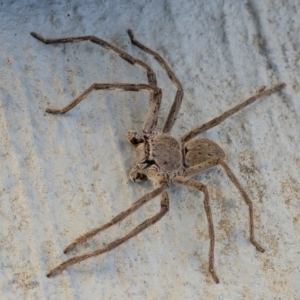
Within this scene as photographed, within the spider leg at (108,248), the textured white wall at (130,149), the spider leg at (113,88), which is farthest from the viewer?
the spider leg at (113,88)

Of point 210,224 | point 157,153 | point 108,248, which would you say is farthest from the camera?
point 157,153

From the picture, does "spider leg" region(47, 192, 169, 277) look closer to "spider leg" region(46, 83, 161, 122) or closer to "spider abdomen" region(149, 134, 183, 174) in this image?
"spider abdomen" region(149, 134, 183, 174)

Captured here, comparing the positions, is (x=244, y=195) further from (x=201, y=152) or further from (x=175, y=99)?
(x=175, y=99)

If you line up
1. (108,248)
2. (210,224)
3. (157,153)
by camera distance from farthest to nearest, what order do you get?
1. (157,153)
2. (210,224)
3. (108,248)

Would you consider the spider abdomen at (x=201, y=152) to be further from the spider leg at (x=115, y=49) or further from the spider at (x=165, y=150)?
the spider leg at (x=115, y=49)

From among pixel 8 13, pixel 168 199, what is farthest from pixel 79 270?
pixel 8 13

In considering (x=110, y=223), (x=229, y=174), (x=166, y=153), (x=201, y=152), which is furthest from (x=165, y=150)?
(x=110, y=223)

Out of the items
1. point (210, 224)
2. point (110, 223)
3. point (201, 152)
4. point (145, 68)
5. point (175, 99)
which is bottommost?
point (210, 224)

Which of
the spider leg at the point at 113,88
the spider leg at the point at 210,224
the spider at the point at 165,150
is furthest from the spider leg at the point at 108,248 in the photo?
the spider leg at the point at 113,88
